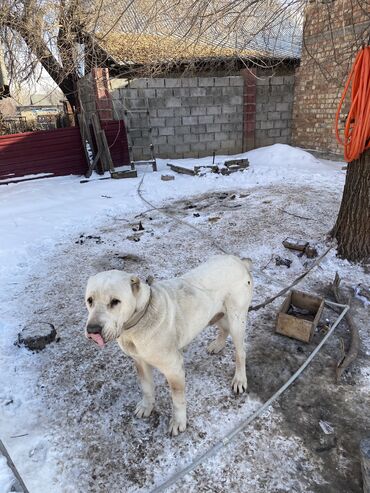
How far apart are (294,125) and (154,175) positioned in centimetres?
633

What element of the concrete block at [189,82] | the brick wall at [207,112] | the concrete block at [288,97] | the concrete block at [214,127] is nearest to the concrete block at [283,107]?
the brick wall at [207,112]

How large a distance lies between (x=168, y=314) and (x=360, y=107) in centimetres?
349

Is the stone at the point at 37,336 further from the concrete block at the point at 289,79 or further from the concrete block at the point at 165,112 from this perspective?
the concrete block at the point at 289,79

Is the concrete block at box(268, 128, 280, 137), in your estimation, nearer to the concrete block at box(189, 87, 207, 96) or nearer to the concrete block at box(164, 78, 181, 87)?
the concrete block at box(189, 87, 207, 96)

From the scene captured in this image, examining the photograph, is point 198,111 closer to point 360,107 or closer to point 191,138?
point 191,138

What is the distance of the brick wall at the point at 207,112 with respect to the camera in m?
11.5

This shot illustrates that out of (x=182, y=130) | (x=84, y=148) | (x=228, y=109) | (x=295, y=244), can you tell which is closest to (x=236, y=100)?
(x=228, y=109)

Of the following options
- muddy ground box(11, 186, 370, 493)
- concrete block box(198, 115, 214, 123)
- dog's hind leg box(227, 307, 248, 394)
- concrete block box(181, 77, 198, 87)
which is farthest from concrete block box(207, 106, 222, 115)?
dog's hind leg box(227, 307, 248, 394)

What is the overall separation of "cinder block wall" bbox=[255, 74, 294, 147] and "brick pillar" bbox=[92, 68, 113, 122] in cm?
542

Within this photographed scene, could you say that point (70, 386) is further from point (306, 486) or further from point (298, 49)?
point (298, 49)

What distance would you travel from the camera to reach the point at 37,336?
342 centimetres

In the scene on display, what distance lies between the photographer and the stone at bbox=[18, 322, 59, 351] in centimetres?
339

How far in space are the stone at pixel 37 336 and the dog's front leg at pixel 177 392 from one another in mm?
1644

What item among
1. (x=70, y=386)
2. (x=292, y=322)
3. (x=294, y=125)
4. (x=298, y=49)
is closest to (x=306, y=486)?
(x=292, y=322)
